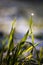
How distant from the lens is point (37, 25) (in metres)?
1.64

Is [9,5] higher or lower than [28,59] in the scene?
higher

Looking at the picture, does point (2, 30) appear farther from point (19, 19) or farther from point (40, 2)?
point (40, 2)

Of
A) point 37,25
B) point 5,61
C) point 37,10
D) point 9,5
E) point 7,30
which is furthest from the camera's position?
point 9,5

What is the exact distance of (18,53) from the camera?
2.84 ft

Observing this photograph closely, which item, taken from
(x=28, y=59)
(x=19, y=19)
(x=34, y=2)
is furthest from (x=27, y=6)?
(x=28, y=59)

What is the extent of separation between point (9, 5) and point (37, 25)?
0.53 metres

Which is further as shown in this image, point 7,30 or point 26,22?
point 26,22

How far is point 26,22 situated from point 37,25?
109 mm

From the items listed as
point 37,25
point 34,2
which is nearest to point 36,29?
point 37,25

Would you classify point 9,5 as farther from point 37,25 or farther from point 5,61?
point 5,61

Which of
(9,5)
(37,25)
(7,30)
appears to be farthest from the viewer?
(9,5)

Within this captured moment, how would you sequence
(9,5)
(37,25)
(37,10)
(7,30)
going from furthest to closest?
(9,5) → (37,10) → (37,25) → (7,30)

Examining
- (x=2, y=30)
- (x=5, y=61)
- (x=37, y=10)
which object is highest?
(x=37, y=10)

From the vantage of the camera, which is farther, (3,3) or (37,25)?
(3,3)
